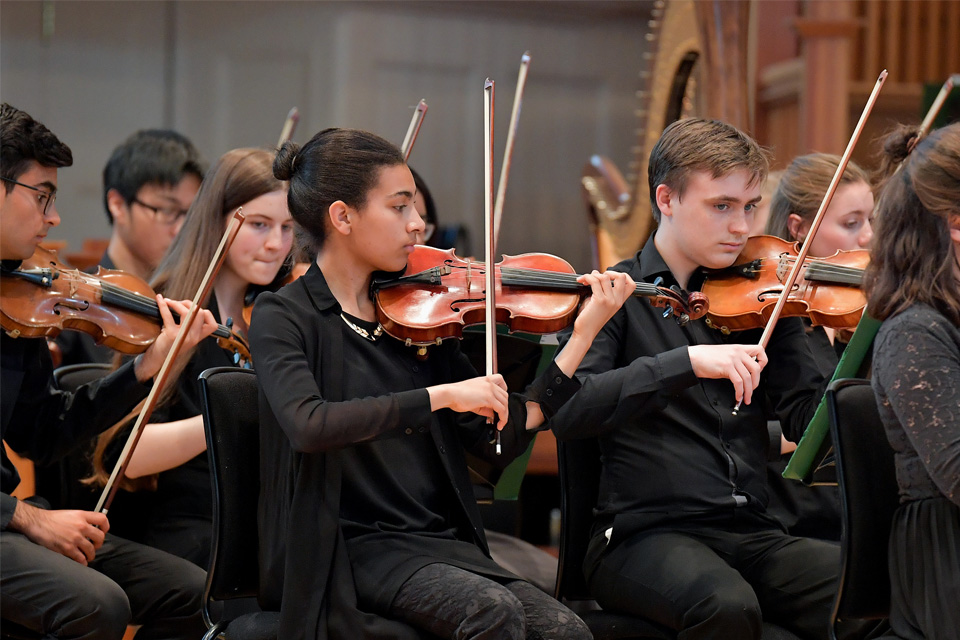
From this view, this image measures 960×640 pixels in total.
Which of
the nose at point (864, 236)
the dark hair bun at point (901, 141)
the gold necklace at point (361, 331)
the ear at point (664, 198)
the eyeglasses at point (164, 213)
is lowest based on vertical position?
the gold necklace at point (361, 331)

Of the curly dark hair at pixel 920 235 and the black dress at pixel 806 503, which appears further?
the black dress at pixel 806 503

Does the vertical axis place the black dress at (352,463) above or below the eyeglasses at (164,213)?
below

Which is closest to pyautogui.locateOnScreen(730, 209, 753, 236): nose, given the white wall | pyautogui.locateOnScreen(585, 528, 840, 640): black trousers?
pyautogui.locateOnScreen(585, 528, 840, 640): black trousers

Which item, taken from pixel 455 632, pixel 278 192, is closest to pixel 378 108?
pixel 278 192

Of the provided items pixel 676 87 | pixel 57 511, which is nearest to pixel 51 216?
pixel 57 511

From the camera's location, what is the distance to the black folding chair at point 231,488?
67.2 inches

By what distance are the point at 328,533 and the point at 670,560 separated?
54 centimetres

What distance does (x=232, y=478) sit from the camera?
173 centimetres

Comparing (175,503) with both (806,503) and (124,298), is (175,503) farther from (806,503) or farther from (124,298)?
(806,503)

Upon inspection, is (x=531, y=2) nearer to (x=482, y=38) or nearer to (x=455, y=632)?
(x=482, y=38)

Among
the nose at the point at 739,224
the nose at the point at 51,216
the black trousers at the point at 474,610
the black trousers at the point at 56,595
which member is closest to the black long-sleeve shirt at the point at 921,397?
the nose at the point at 739,224

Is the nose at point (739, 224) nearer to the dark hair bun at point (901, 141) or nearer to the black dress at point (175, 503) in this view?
the dark hair bun at point (901, 141)

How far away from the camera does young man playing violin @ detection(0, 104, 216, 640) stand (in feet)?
5.58

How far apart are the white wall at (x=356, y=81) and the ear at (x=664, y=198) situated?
13.3 feet
